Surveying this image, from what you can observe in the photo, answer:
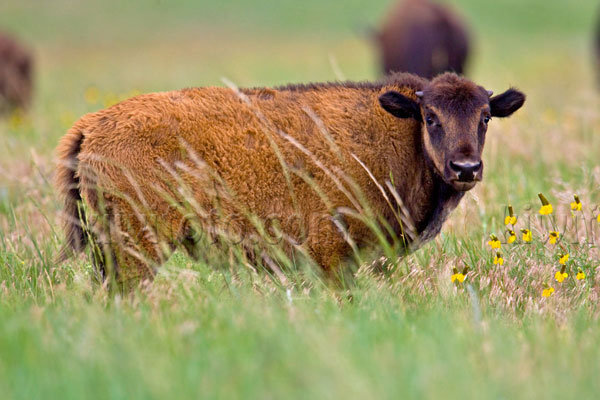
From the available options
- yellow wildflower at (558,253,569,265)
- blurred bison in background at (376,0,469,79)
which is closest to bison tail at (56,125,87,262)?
yellow wildflower at (558,253,569,265)

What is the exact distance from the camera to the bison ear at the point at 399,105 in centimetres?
521

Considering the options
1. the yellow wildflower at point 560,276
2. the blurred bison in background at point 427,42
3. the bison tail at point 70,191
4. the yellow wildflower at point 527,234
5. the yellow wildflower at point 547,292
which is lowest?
the blurred bison in background at point 427,42

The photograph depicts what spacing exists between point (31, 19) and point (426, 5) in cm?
3183

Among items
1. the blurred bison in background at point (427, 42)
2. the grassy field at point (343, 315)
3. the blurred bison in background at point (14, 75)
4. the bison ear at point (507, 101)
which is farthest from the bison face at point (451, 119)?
the blurred bison in background at point (14, 75)

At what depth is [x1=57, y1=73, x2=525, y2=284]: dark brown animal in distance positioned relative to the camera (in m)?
4.78

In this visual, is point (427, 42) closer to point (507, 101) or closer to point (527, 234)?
point (507, 101)

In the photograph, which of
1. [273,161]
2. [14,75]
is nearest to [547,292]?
[273,161]

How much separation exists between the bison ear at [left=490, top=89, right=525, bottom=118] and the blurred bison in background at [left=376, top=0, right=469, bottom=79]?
8.18 m

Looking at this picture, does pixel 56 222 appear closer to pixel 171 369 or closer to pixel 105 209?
pixel 105 209

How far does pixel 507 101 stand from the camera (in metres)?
5.52

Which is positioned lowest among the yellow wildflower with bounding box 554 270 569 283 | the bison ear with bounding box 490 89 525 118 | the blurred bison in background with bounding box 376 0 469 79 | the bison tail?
the blurred bison in background with bounding box 376 0 469 79

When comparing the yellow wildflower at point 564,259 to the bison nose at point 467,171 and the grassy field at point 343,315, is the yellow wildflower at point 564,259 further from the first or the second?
the bison nose at point 467,171

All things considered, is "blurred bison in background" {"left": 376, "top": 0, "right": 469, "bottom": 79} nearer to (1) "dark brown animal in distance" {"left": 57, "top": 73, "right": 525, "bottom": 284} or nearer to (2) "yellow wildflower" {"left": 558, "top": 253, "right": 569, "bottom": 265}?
(1) "dark brown animal in distance" {"left": 57, "top": 73, "right": 525, "bottom": 284}

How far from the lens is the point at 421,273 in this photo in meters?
5.04
